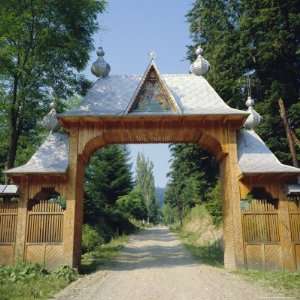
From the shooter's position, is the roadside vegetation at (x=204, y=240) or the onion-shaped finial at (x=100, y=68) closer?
the onion-shaped finial at (x=100, y=68)

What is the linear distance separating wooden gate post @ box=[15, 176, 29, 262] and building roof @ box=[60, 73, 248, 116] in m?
2.89

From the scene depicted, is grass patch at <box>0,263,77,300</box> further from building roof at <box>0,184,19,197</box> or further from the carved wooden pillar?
the carved wooden pillar

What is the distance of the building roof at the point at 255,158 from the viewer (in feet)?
40.9

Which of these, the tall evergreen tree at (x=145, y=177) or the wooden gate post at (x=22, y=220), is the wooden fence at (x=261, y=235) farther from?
the tall evergreen tree at (x=145, y=177)

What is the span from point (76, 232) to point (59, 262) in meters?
1.17

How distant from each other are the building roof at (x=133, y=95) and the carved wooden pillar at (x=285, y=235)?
3.42 m

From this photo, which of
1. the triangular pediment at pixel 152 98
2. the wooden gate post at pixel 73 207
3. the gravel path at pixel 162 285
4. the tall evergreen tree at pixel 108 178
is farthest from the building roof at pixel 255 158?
the tall evergreen tree at pixel 108 178

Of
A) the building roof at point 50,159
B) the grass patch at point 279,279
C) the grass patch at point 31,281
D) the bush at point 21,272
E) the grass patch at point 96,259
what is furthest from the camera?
the grass patch at point 96,259

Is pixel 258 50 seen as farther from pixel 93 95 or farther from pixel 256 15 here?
pixel 93 95

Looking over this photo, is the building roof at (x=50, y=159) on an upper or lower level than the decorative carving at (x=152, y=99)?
lower

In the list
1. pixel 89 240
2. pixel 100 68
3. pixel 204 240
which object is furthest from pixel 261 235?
pixel 204 240

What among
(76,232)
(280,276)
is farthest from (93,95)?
(280,276)

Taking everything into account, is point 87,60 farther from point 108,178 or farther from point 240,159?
point 108,178

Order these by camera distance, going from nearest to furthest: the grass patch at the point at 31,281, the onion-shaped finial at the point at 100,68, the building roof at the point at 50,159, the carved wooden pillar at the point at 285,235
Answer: the grass patch at the point at 31,281 → the carved wooden pillar at the point at 285,235 → the building roof at the point at 50,159 → the onion-shaped finial at the point at 100,68
